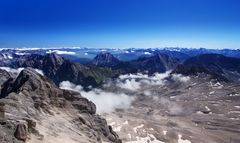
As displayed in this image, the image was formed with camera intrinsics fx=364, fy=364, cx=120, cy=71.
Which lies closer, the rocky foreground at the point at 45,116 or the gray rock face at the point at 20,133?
the gray rock face at the point at 20,133

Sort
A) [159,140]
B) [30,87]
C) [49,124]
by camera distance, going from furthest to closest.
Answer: [159,140] → [30,87] → [49,124]

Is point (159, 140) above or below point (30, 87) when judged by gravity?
below

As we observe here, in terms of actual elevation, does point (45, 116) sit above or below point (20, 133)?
below

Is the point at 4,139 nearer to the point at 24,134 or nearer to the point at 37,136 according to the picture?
the point at 24,134

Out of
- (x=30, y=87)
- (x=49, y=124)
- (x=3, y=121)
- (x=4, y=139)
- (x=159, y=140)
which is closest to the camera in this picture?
(x=4, y=139)

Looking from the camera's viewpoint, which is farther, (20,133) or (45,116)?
(45,116)

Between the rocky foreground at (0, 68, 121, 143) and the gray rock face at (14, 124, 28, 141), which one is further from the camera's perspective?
the rocky foreground at (0, 68, 121, 143)

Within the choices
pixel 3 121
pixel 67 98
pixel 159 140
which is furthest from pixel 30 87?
pixel 159 140

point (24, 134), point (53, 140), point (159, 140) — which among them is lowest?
point (159, 140)
